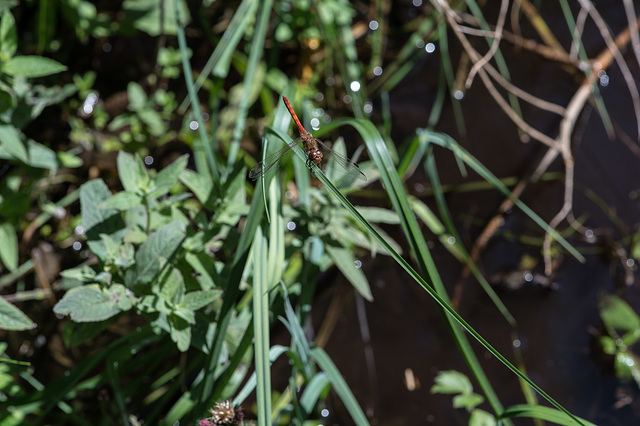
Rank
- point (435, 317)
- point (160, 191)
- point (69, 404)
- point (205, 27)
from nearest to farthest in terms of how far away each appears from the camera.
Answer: point (160, 191)
point (69, 404)
point (435, 317)
point (205, 27)

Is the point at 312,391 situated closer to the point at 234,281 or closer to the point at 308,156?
the point at 234,281

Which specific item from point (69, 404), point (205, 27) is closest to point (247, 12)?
point (205, 27)

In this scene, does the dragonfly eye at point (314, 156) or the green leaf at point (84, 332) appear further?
the green leaf at point (84, 332)

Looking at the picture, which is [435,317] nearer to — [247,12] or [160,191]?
[160,191]

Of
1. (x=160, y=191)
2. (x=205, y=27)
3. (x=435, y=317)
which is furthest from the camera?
(x=205, y=27)

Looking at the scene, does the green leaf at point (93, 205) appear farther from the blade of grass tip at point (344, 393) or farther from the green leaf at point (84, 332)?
the blade of grass tip at point (344, 393)

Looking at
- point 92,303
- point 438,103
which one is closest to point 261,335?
point 92,303

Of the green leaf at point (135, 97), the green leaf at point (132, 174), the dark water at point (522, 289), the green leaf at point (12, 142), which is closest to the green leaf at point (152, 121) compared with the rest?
the green leaf at point (135, 97)
